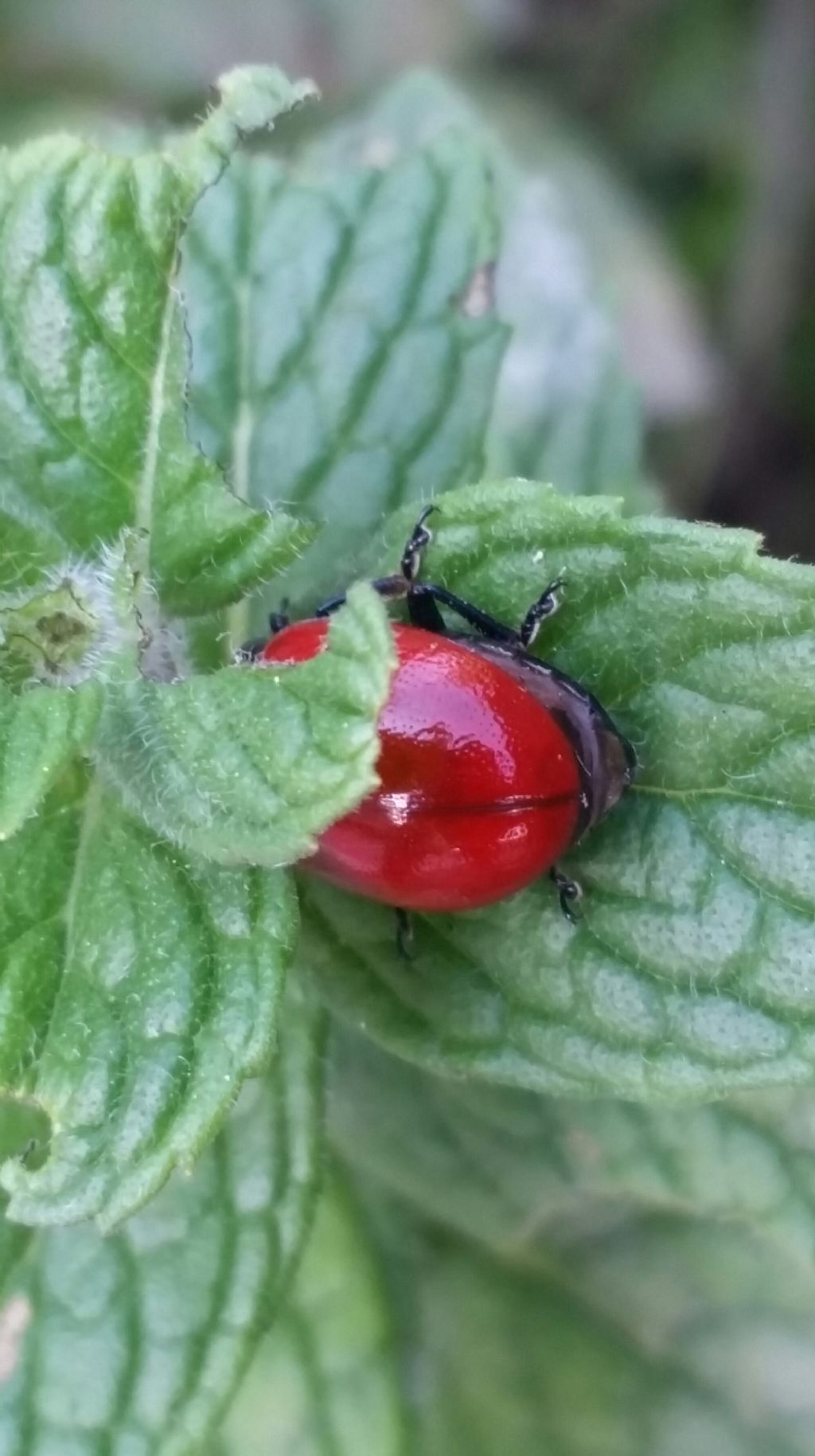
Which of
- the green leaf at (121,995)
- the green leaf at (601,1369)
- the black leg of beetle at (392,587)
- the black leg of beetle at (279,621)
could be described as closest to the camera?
the green leaf at (121,995)

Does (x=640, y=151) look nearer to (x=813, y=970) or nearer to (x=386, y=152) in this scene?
(x=386, y=152)

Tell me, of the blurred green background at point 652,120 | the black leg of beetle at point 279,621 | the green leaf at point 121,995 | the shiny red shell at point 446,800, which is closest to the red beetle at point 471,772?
the shiny red shell at point 446,800

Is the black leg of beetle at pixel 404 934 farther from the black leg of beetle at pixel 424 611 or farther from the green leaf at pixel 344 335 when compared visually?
the green leaf at pixel 344 335

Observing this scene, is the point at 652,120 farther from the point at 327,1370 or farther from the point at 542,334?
the point at 327,1370

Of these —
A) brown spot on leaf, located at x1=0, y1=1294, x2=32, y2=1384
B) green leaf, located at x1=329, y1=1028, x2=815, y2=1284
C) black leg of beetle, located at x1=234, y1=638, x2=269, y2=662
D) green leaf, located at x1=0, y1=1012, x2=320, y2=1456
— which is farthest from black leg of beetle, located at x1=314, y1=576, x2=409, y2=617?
brown spot on leaf, located at x1=0, y1=1294, x2=32, y2=1384

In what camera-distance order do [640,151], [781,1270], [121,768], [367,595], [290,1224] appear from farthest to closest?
[640,151], [781,1270], [290,1224], [121,768], [367,595]

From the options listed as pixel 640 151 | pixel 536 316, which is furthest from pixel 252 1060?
pixel 640 151

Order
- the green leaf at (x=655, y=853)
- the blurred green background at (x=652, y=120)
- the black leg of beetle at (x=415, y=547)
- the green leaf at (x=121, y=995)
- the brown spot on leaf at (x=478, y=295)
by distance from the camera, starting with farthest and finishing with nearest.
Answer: the blurred green background at (x=652, y=120) → the brown spot on leaf at (x=478, y=295) → the black leg of beetle at (x=415, y=547) → the green leaf at (x=655, y=853) → the green leaf at (x=121, y=995)
